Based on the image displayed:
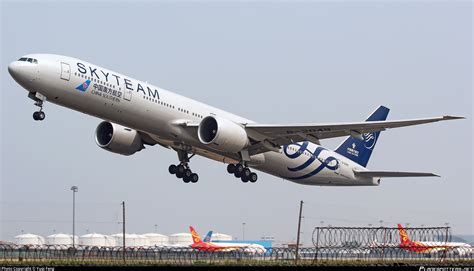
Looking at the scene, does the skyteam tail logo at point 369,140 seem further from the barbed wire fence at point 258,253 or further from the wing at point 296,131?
the barbed wire fence at point 258,253

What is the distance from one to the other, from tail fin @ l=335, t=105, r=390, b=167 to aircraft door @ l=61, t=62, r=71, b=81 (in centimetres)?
2260

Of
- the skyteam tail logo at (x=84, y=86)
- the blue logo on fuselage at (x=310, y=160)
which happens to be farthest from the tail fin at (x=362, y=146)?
the skyteam tail logo at (x=84, y=86)

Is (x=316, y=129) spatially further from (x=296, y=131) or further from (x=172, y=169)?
(x=172, y=169)

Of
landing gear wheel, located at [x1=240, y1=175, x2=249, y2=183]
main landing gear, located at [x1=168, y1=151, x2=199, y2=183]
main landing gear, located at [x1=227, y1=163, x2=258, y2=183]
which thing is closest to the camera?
main landing gear, located at [x1=227, y1=163, x2=258, y2=183]

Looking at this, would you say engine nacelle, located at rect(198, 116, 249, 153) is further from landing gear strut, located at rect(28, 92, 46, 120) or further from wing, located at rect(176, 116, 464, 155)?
landing gear strut, located at rect(28, 92, 46, 120)

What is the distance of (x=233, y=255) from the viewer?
42.1m

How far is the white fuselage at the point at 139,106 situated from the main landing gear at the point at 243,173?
1.75ft

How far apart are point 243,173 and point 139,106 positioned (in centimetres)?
960

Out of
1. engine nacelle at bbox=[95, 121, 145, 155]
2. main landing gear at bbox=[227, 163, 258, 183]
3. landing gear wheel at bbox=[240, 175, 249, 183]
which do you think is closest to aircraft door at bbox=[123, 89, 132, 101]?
engine nacelle at bbox=[95, 121, 145, 155]

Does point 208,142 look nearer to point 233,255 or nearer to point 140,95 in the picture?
point 140,95

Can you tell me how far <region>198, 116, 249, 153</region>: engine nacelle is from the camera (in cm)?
5078

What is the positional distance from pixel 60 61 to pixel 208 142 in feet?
32.3

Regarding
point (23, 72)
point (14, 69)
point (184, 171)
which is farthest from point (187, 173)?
point (14, 69)

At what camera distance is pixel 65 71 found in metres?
46.2
